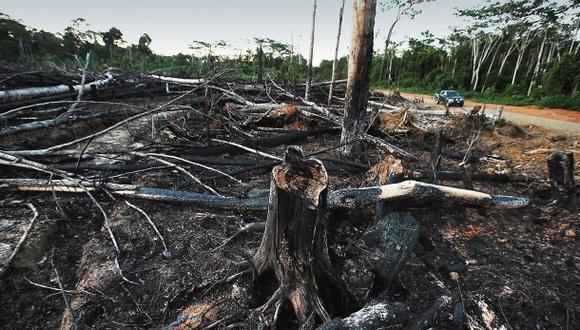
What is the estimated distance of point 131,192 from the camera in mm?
3178

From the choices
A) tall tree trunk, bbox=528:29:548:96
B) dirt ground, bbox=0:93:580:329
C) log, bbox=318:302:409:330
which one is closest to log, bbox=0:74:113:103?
dirt ground, bbox=0:93:580:329

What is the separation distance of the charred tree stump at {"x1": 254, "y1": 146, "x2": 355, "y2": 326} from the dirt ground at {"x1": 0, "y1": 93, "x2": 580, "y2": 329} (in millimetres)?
292

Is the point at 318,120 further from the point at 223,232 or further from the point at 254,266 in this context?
the point at 254,266

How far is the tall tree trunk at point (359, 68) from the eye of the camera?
13.6 ft

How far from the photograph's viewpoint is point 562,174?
366 centimetres

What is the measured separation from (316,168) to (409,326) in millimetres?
1119

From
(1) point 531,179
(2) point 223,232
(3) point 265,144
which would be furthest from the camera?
(3) point 265,144

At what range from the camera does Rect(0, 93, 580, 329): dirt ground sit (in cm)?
193

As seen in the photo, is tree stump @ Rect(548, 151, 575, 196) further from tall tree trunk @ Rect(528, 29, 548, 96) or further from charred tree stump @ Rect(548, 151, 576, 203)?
tall tree trunk @ Rect(528, 29, 548, 96)

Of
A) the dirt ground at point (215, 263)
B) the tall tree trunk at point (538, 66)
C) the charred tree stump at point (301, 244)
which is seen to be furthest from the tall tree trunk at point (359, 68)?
the tall tree trunk at point (538, 66)

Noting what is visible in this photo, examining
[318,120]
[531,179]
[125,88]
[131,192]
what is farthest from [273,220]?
[125,88]

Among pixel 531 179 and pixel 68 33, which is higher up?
pixel 68 33

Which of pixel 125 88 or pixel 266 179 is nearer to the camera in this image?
pixel 266 179

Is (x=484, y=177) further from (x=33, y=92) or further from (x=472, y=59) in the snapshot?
(x=472, y=59)
